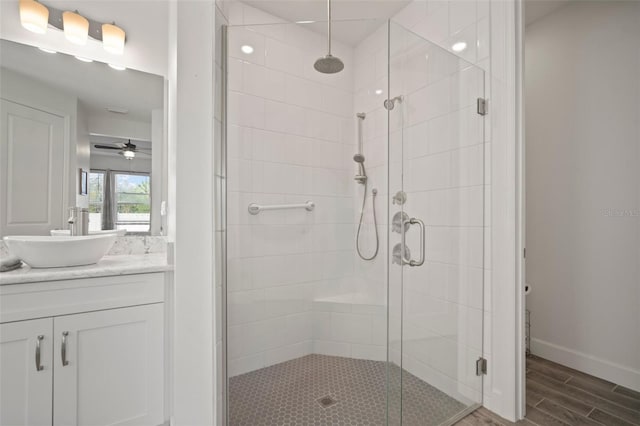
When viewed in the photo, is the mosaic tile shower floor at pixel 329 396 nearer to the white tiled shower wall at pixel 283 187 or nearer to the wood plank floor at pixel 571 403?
the white tiled shower wall at pixel 283 187

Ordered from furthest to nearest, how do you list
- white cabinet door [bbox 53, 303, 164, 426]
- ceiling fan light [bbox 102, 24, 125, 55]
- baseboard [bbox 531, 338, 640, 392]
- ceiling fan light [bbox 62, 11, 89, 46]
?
baseboard [bbox 531, 338, 640, 392] < ceiling fan light [bbox 102, 24, 125, 55] < ceiling fan light [bbox 62, 11, 89, 46] < white cabinet door [bbox 53, 303, 164, 426]

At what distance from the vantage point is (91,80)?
5.64 feet

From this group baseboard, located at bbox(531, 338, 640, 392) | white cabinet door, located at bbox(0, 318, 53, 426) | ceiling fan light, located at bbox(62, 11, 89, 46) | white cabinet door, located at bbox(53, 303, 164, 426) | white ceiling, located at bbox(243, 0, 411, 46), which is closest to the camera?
white cabinet door, located at bbox(0, 318, 53, 426)

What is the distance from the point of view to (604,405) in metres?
1.64

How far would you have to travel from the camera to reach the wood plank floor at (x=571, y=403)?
152cm

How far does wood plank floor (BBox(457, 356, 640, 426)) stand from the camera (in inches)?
59.9

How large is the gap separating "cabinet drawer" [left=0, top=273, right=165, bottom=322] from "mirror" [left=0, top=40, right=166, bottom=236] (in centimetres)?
53

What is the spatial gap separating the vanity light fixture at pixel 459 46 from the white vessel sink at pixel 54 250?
230 cm

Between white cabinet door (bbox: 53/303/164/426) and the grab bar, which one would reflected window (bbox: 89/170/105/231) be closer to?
white cabinet door (bbox: 53/303/164/426)

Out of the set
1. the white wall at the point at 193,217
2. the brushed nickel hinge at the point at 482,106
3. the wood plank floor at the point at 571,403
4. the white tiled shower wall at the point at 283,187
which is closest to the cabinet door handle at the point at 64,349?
the white wall at the point at 193,217

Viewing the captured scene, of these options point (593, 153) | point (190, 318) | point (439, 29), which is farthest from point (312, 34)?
point (593, 153)

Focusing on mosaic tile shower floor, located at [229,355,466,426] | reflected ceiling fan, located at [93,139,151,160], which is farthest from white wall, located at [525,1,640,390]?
reflected ceiling fan, located at [93,139,151,160]

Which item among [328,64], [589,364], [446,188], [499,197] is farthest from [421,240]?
[589,364]

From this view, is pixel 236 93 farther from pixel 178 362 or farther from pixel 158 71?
pixel 178 362
